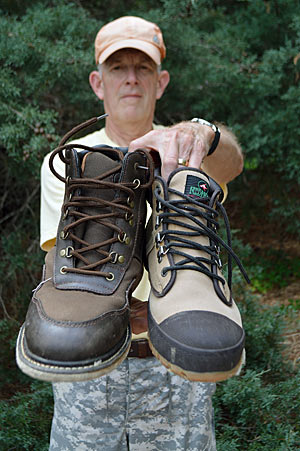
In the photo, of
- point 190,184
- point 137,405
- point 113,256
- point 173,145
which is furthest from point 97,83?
point 137,405

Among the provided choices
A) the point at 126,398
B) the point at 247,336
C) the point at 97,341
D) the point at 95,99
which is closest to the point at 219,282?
the point at 97,341

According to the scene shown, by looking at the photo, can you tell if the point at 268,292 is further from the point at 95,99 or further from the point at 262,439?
the point at 95,99

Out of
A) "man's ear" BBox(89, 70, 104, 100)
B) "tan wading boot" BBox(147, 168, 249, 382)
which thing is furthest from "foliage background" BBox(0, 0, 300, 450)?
"tan wading boot" BBox(147, 168, 249, 382)

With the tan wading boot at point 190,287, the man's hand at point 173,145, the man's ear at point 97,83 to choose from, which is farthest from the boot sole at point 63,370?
the man's ear at point 97,83

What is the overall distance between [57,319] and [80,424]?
2.82 feet

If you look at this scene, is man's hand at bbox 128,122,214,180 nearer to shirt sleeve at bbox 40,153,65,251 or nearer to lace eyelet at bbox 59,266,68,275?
lace eyelet at bbox 59,266,68,275

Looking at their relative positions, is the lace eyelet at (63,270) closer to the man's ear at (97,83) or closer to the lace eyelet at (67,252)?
the lace eyelet at (67,252)

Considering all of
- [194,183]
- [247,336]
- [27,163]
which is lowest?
[247,336]

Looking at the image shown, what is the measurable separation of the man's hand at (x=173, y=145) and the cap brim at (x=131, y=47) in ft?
3.25

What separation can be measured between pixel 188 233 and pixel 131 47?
1.34 meters

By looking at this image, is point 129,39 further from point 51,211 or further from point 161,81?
point 51,211

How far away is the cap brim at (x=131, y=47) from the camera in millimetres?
2244

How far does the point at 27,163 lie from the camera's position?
2832mm

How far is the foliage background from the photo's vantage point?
8.13 feet
